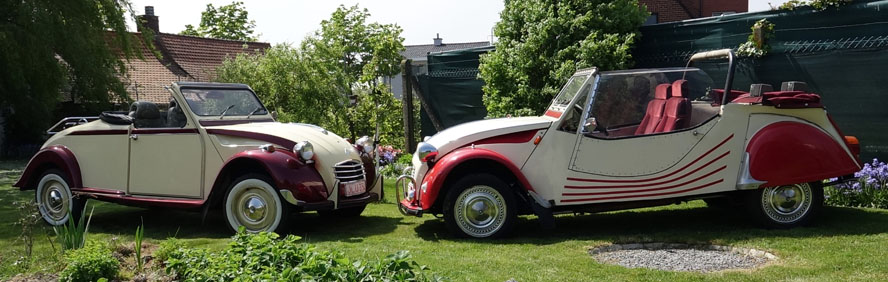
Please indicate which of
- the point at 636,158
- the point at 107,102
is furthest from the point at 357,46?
the point at 636,158

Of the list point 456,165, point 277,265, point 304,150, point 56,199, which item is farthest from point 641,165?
point 56,199

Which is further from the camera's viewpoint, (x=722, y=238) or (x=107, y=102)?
(x=107, y=102)

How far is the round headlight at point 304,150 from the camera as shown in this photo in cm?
754

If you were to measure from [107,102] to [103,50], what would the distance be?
2561mm

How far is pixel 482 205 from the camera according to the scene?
23.5 ft

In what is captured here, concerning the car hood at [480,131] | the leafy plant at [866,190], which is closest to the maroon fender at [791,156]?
the leafy plant at [866,190]

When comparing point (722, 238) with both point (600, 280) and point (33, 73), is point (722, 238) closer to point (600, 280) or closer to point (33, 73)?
point (600, 280)

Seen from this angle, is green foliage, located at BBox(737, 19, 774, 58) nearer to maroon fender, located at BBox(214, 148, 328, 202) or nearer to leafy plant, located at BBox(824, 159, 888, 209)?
leafy plant, located at BBox(824, 159, 888, 209)

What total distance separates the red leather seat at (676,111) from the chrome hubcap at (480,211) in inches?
67.6

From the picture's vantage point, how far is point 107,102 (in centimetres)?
2061

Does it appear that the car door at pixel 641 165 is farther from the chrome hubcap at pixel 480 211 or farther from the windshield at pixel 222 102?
the windshield at pixel 222 102

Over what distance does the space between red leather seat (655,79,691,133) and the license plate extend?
3026 mm

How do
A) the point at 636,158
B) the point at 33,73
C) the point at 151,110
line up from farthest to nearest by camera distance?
the point at 33,73 → the point at 151,110 → the point at 636,158

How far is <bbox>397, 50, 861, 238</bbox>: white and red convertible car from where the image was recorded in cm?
713
